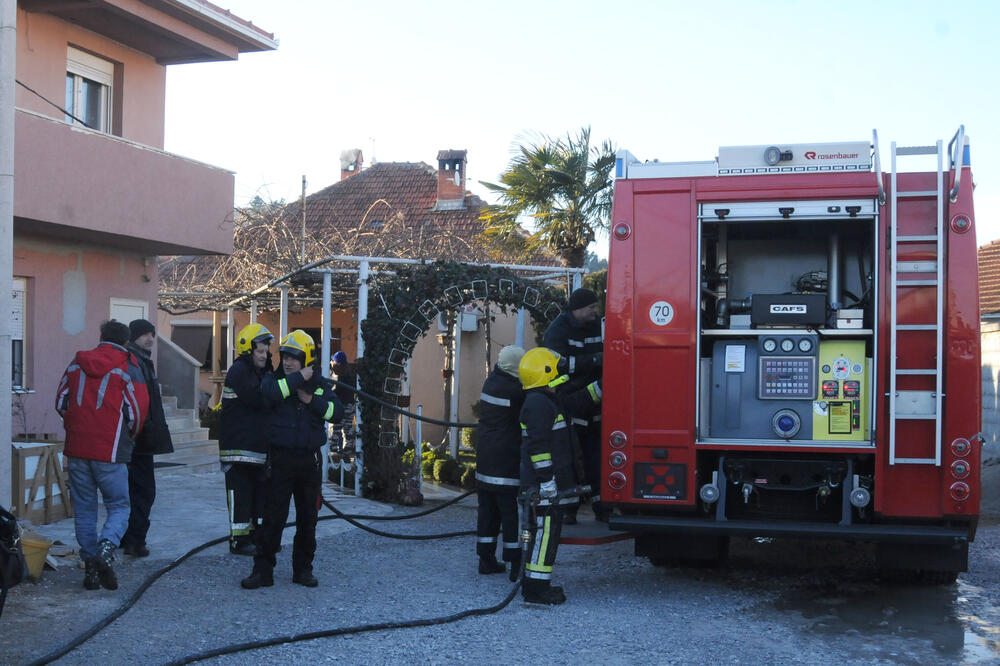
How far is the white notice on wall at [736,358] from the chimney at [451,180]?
19.2 metres

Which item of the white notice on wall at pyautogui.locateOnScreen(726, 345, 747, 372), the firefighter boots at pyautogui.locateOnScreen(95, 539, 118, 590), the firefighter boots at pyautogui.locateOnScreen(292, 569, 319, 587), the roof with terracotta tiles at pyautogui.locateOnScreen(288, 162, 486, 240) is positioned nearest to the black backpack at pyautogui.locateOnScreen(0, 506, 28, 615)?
the firefighter boots at pyautogui.locateOnScreen(95, 539, 118, 590)

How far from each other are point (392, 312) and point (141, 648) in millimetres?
Result: 5901

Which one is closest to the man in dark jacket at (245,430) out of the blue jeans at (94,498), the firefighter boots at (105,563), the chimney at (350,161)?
the blue jeans at (94,498)

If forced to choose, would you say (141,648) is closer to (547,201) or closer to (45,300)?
(45,300)

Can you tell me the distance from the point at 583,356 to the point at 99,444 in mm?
3793

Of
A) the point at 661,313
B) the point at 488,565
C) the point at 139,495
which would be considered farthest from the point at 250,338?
the point at 661,313

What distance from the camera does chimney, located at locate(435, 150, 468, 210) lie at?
2602cm

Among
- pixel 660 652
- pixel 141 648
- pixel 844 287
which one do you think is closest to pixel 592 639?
pixel 660 652

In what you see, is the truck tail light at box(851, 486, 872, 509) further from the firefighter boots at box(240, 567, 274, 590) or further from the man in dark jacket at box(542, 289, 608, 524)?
the firefighter boots at box(240, 567, 274, 590)

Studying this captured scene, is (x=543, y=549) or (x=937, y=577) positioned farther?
(x=937, y=577)

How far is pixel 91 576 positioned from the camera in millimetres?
6723

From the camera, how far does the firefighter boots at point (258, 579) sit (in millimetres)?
6965

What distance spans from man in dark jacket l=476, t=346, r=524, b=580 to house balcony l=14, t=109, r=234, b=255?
248 inches

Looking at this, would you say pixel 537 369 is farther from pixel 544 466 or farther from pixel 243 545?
pixel 243 545
